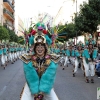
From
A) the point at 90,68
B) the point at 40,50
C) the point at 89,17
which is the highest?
the point at 89,17

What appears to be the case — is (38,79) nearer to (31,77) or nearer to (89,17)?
(31,77)

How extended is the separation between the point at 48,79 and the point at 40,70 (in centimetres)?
23

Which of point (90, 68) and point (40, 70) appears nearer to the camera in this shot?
point (40, 70)

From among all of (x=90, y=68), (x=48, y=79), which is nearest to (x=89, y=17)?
(x=90, y=68)

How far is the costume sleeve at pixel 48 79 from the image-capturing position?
5.24m

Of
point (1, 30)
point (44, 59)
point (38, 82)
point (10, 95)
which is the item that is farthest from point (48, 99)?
point (1, 30)

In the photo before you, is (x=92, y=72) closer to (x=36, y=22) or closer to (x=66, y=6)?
(x=36, y=22)

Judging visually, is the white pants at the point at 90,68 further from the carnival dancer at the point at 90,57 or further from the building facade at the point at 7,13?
the building facade at the point at 7,13

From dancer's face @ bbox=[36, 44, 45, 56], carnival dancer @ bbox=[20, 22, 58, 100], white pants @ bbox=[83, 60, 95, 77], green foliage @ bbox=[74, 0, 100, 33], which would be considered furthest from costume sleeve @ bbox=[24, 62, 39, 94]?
green foliage @ bbox=[74, 0, 100, 33]

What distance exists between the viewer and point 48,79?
5352 mm

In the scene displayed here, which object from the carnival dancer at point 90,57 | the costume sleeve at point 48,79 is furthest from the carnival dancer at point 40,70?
the carnival dancer at point 90,57

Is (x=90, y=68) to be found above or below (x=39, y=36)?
below

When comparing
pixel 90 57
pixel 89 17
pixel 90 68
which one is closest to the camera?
pixel 90 57

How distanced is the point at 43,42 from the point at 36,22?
473 millimetres
